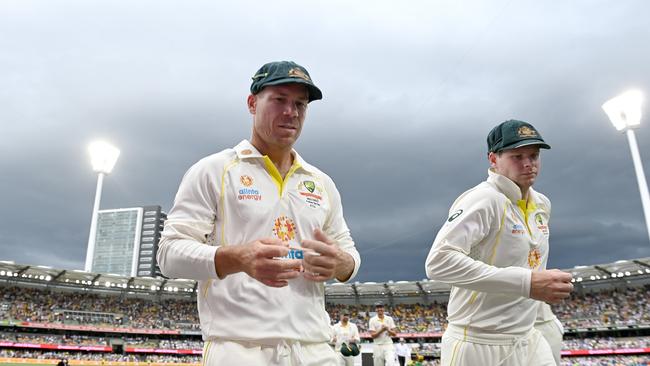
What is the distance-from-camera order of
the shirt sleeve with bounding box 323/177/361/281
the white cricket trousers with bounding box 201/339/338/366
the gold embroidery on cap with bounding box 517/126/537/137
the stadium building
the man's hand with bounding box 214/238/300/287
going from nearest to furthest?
the man's hand with bounding box 214/238/300/287 < the white cricket trousers with bounding box 201/339/338/366 < the shirt sleeve with bounding box 323/177/361/281 < the gold embroidery on cap with bounding box 517/126/537/137 < the stadium building

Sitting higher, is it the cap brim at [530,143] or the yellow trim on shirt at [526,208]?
the cap brim at [530,143]

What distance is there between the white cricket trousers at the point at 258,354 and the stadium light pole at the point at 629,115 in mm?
13589

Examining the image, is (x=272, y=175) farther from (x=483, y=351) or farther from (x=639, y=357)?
(x=639, y=357)

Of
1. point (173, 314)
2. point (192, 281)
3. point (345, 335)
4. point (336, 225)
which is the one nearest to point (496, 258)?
point (336, 225)

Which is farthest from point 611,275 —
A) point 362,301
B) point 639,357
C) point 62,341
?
point 62,341

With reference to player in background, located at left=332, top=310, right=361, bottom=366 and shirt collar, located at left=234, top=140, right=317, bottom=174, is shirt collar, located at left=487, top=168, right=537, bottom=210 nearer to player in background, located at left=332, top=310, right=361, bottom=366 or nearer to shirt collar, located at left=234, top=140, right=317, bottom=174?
shirt collar, located at left=234, top=140, right=317, bottom=174

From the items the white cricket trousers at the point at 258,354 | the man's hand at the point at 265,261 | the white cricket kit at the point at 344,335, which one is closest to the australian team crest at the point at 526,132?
the white cricket trousers at the point at 258,354

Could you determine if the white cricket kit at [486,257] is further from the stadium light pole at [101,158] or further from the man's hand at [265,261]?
the stadium light pole at [101,158]

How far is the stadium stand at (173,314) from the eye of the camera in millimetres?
35656

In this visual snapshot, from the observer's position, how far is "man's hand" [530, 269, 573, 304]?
3.32 meters

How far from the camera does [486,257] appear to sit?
4160mm

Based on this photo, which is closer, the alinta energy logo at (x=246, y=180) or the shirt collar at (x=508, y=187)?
the alinta energy logo at (x=246, y=180)

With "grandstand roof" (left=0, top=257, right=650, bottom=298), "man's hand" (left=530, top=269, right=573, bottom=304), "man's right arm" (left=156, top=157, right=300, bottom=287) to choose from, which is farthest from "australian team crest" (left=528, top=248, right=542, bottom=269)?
"grandstand roof" (left=0, top=257, right=650, bottom=298)

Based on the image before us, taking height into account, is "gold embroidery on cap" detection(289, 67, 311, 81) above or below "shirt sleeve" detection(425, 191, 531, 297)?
above
